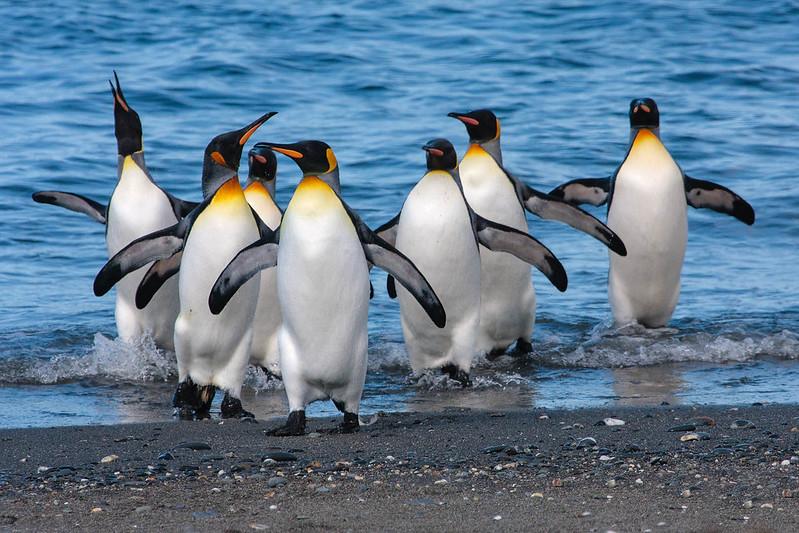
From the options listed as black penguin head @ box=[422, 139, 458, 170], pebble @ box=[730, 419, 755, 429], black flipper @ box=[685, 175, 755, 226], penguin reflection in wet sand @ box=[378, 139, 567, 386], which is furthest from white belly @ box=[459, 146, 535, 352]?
pebble @ box=[730, 419, 755, 429]

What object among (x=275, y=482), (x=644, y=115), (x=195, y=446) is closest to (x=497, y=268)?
(x=644, y=115)

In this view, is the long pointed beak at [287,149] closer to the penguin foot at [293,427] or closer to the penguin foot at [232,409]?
the penguin foot at [293,427]

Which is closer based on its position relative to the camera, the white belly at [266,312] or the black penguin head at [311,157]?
the black penguin head at [311,157]

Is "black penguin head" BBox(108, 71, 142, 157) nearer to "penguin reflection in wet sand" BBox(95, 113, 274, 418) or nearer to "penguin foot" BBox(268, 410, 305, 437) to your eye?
"penguin reflection in wet sand" BBox(95, 113, 274, 418)

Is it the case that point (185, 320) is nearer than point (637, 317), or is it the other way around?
point (185, 320)

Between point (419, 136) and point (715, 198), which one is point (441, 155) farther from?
point (419, 136)

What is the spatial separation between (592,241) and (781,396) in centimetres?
455

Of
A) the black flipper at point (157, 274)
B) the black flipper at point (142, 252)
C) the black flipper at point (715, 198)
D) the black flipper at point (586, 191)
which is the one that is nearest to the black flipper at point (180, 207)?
the black flipper at point (157, 274)

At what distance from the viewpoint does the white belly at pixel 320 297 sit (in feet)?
Answer: 16.0

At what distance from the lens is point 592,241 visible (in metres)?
10.2

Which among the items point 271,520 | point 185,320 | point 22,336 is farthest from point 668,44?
point 271,520

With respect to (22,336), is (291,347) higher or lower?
higher

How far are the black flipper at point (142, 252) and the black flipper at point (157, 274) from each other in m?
0.11

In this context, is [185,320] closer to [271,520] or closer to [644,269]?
[271,520]
